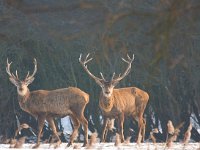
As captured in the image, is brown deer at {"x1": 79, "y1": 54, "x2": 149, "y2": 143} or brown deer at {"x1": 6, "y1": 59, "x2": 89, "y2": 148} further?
brown deer at {"x1": 79, "y1": 54, "x2": 149, "y2": 143}

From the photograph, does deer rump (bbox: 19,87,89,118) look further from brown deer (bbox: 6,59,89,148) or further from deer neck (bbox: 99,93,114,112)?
deer neck (bbox: 99,93,114,112)

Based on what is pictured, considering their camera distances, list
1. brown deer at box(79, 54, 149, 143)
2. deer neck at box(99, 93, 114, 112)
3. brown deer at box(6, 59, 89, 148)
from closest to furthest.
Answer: brown deer at box(6, 59, 89, 148)
brown deer at box(79, 54, 149, 143)
deer neck at box(99, 93, 114, 112)

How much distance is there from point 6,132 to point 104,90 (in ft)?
20.1

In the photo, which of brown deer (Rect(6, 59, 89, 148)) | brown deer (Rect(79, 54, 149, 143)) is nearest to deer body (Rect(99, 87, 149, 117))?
brown deer (Rect(79, 54, 149, 143))

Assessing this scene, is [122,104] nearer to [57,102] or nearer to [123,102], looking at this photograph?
[123,102]

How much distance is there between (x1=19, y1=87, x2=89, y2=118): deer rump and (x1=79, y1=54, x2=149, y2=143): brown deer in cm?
53

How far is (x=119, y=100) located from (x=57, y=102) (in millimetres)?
1806

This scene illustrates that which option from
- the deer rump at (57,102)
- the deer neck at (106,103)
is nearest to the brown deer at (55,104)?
the deer rump at (57,102)

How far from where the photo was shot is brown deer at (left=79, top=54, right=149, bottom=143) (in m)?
16.3

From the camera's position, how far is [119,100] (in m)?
17.3

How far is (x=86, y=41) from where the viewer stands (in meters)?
19.3

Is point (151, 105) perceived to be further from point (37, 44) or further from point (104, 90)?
point (104, 90)

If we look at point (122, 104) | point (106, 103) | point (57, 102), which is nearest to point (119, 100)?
point (122, 104)

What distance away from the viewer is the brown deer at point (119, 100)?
16266mm
